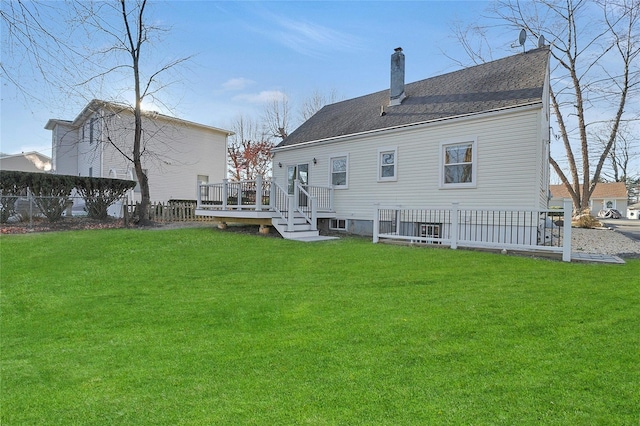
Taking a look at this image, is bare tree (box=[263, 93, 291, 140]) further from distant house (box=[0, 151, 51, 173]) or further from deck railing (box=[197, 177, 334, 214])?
distant house (box=[0, 151, 51, 173])

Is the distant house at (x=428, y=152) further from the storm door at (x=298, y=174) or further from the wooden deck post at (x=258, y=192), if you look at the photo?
the wooden deck post at (x=258, y=192)

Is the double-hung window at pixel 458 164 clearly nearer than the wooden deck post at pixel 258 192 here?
Yes

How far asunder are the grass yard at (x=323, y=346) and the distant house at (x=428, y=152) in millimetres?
3920

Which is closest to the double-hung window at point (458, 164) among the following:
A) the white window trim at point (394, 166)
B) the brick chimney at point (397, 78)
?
the white window trim at point (394, 166)

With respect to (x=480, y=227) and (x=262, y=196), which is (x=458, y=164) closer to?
(x=480, y=227)

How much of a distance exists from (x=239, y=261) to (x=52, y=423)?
16.2 feet

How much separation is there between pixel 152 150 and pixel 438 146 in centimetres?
1601

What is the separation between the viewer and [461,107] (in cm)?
1064

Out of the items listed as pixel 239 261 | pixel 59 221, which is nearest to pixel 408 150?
pixel 239 261

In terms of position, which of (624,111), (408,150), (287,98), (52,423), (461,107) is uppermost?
(287,98)

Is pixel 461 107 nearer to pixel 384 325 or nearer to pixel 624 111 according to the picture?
pixel 384 325

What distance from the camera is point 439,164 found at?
1066 centimetres

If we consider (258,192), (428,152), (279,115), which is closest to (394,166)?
(428,152)

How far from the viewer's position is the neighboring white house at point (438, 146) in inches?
365
